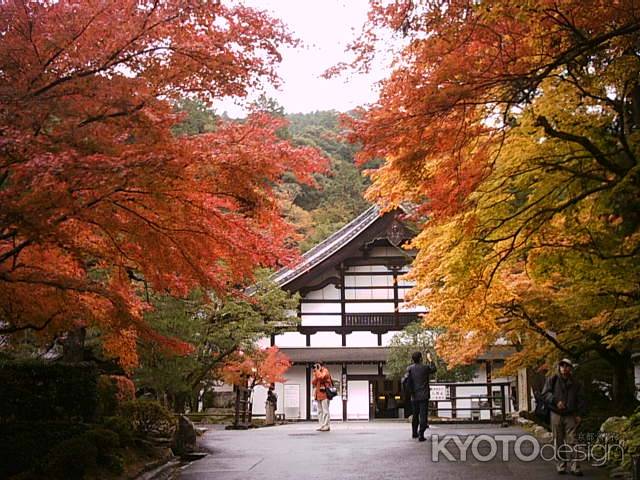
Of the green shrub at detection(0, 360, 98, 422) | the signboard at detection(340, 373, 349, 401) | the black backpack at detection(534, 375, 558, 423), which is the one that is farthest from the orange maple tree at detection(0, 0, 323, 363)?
the signboard at detection(340, 373, 349, 401)

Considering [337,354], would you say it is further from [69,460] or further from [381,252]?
[69,460]

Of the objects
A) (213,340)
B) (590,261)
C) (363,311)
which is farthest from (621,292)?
(363,311)

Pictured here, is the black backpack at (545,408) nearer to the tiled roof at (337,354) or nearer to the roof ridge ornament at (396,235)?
the roof ridge ornament at (396,235)

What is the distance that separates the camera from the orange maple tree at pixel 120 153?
6.30 meters

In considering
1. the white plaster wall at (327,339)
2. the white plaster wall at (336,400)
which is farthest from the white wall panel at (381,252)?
the white plaster wall at (336,400)

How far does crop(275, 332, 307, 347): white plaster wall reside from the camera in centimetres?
2817

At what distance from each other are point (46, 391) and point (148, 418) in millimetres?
3482

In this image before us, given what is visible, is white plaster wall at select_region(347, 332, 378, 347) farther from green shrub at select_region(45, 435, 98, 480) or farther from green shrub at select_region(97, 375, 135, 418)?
green shrub at select_region(45, 435, 98, 480)

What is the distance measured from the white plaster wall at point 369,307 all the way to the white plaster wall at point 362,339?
3.10 feet

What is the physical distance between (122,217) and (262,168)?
185 cm

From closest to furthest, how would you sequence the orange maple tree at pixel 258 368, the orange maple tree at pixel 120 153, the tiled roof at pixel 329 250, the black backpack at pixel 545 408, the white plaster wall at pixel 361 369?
the orange maple tree at pixel 120 153 < the black backpack at pixel 545 408 < the orange maple tree at pixel 258 368 < the tiled roof at pixel 329 250 < the white plaster wall at pixel 361 369

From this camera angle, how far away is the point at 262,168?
7.38 m

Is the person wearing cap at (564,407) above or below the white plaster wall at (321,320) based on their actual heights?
below

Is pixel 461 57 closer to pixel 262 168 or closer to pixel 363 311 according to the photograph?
pixel 262 168
